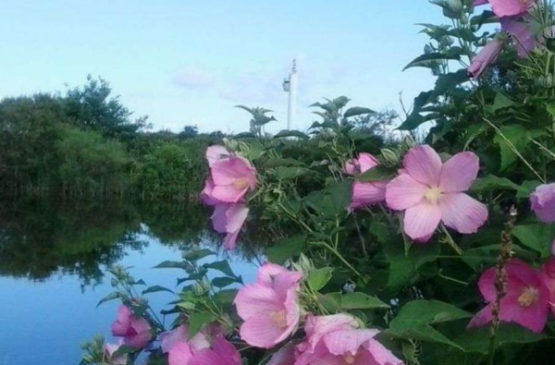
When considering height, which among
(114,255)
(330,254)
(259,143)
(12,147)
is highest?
(259,143)

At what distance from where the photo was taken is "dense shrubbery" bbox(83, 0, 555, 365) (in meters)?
0.73

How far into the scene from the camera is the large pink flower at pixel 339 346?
2.19 feet

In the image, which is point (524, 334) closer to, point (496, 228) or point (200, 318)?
point (496, 228)

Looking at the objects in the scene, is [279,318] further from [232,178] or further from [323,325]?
[232,178]

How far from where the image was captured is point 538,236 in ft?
2.56

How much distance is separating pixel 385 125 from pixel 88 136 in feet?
90.4

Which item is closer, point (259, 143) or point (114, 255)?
point (259, 143)

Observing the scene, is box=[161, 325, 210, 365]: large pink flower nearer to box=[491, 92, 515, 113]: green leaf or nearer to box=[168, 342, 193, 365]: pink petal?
box=[168, 342, 193, 365]: pink petal

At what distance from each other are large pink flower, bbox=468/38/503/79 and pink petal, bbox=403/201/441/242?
0.75 ft

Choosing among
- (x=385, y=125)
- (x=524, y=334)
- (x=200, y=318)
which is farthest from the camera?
(x=385, y=125)

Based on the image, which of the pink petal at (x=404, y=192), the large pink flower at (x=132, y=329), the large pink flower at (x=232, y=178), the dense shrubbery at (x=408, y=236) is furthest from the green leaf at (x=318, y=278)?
the large pink flower at (x=132, y=329)

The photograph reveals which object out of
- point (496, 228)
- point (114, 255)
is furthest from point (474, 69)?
point (114, 255)

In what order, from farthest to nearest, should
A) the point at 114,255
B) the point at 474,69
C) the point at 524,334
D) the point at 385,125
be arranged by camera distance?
the point at 114,255, the point at 385,125, the point at 474,69, the point at 524,334

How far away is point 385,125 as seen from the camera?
1433 mm
